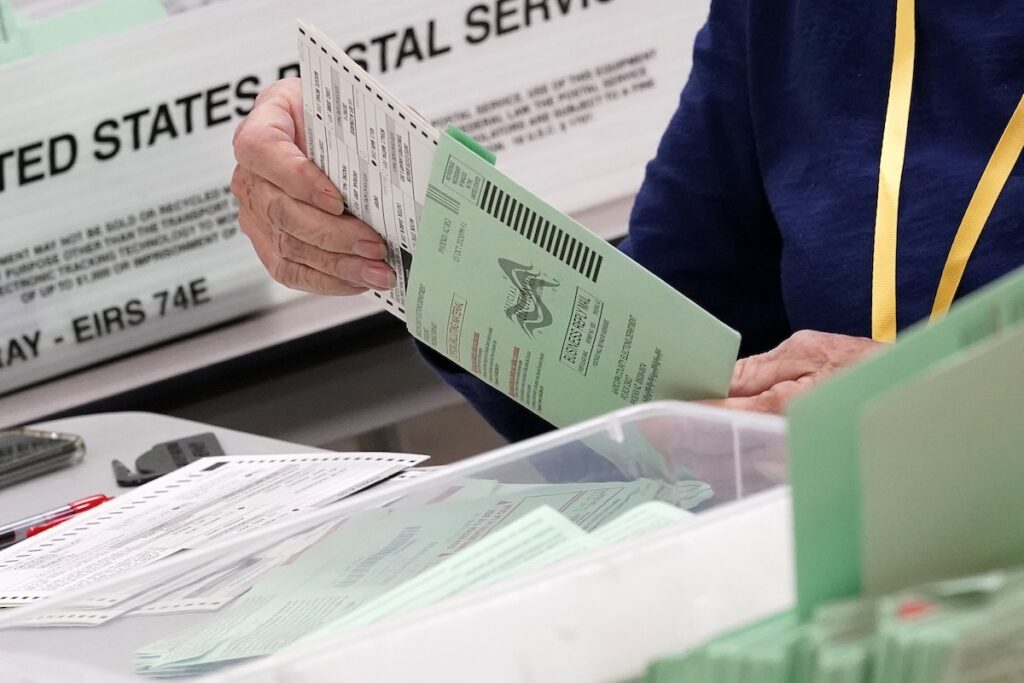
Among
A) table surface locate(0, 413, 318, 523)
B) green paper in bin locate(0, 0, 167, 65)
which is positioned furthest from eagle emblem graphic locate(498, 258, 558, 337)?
green paper in bin locate(0, 0, 167, 65)

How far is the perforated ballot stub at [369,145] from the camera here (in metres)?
0.67

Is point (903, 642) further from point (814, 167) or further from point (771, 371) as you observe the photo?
point (814, 167)

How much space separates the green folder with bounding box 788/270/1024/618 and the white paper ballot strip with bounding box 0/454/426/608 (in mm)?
444

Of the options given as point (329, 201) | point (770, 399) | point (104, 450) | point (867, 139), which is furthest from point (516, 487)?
point (104, 450)

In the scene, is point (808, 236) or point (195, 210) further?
point (195, 210)

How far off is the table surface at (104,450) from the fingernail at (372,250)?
0.21 meters

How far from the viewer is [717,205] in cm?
102

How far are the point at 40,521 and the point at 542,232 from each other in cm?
46

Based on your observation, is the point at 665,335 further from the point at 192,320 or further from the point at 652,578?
the point at 192,320

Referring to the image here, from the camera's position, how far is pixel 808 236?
88 cm

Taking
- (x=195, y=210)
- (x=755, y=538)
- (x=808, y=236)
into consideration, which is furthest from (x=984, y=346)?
(x=195, y=210)

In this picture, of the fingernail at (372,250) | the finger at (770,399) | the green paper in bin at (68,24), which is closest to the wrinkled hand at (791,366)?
the finger at (770,399)

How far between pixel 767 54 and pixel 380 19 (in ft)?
2.65

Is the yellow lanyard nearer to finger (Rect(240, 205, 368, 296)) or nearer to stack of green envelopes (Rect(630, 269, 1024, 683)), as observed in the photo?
finger (Rect(240, 205, 368, 296))
